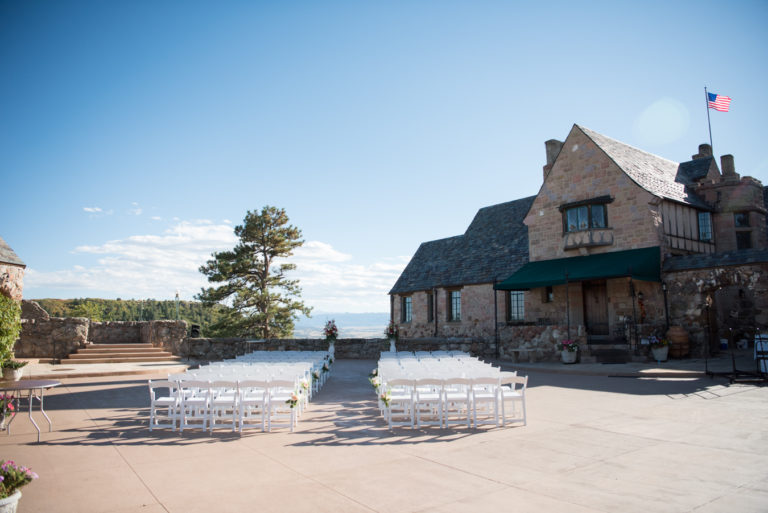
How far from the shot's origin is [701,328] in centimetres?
1767

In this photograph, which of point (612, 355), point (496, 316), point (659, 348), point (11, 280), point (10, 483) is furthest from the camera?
point (496, 316)

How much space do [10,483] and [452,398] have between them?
5.89 meters

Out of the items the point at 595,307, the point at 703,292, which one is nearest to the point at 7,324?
the point at 595,307

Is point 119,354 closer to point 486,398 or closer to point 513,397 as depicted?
point 486,398

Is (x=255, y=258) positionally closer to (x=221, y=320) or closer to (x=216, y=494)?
(x=221, y=320)

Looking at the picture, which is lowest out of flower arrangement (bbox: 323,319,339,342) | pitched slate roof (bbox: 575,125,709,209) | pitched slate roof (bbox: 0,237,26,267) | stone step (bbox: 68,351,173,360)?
stone step (bbox: 68,351,173,360)

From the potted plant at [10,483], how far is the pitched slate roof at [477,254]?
2306cm

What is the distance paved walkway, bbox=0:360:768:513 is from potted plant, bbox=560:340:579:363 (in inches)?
341

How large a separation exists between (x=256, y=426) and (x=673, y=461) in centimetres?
590

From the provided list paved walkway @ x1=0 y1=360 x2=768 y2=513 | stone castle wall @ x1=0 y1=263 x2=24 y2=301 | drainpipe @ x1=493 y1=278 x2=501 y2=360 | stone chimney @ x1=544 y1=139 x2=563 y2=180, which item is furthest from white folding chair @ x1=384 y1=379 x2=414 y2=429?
stone chimney @ x1=544 y1=139 x2=563 y2=180

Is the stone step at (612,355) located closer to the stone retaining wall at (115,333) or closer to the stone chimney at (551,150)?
the stone chimney at (551,150)

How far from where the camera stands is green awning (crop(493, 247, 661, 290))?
18719 mm

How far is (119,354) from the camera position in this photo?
70.0 feet

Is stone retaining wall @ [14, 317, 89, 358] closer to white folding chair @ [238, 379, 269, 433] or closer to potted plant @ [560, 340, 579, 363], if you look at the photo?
white folding chair @ [238, 379, 269, 433]
